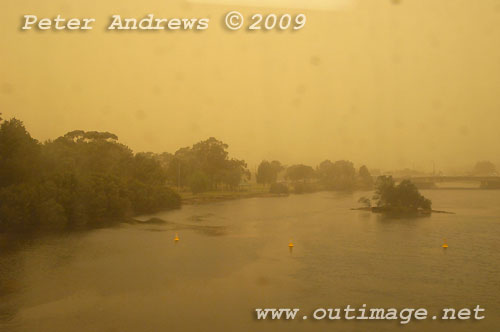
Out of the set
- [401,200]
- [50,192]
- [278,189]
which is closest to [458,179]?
[278,189]

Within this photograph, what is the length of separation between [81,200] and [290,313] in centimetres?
2662

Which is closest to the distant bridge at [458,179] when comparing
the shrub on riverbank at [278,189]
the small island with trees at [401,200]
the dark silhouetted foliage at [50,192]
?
the shrub on riverbank at [278,189]

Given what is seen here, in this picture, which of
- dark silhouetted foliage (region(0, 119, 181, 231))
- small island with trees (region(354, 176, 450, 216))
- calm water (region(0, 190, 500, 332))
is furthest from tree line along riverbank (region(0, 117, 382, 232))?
small island with trees (region(354, 176, 450, 216))

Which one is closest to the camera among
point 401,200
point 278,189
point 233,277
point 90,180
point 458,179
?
point 233,277

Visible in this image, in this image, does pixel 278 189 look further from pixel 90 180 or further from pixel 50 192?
pixel 50 192

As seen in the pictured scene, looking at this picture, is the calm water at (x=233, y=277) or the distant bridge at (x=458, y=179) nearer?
the calm water at (x=233, y=277)

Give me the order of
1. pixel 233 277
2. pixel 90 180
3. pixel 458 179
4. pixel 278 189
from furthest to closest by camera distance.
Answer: pixel 278 189 < pixel 458 179 < pixel 90 180 < pixel 233 277

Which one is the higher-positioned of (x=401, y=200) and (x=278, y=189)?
(x=278, y=189)

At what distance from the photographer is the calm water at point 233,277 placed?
13570 millimetres

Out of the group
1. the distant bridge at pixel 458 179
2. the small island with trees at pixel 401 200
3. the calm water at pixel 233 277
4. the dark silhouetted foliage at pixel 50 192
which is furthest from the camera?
the distant bridge at pixel 458 179

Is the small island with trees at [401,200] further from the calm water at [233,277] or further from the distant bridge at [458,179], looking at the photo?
the distant bridge at [458,179]

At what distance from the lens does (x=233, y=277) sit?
19.1m

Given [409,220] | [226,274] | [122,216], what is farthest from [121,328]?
[409,220]

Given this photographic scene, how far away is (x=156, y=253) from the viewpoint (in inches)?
963
